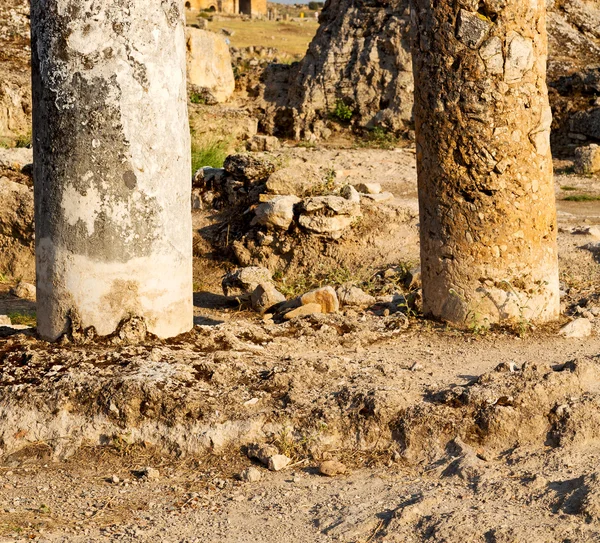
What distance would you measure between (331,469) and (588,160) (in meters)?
8.45

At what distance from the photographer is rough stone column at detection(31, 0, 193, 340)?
4.59 metres

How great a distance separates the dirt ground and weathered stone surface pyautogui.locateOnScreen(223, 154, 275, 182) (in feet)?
12.5

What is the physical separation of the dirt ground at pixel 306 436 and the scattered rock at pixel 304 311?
576 mm

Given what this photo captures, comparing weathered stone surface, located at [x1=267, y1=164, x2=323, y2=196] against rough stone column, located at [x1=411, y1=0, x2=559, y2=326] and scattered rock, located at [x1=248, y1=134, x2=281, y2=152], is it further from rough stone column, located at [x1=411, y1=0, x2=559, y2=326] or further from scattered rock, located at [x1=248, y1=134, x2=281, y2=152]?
scattered rock, located at [x1=248, y1=134, x2=281, y2=152]

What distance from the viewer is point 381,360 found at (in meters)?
4.83

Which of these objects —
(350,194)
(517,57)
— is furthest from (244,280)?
(517,57)

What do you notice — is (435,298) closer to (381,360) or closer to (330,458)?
(381,360)

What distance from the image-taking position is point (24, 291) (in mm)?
7512

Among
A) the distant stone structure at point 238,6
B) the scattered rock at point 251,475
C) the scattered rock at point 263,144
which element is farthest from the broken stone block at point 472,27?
the distant stone structure at point 238,6

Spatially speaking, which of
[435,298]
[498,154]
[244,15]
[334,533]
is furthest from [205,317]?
[244,15]

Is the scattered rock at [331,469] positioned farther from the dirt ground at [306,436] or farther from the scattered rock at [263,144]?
the scattered rock at [263,144]

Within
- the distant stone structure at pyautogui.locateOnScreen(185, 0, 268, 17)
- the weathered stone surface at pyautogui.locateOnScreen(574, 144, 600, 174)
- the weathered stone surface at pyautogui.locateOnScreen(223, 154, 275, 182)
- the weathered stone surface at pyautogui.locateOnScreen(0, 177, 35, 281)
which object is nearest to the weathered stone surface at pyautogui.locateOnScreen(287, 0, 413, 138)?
the weathered stone surface at pyautogui.locateOnScreen(574, 144, 600, 174)

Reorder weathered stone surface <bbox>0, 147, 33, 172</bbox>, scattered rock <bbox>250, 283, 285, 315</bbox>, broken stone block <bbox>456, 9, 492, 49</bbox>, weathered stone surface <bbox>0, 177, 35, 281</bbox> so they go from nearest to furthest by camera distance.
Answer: broken stone block <bbox>456, 9, 492, 49</bbox>, scattered rock <bbox>250, 283, 285, 315</bbox>, weathered stone surface <bbox>0, 177, 35, 281</bbox>, weathered stone surface <bbox>0, 147, 33, 172</bbox>

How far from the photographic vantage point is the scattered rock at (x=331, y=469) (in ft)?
12.5
